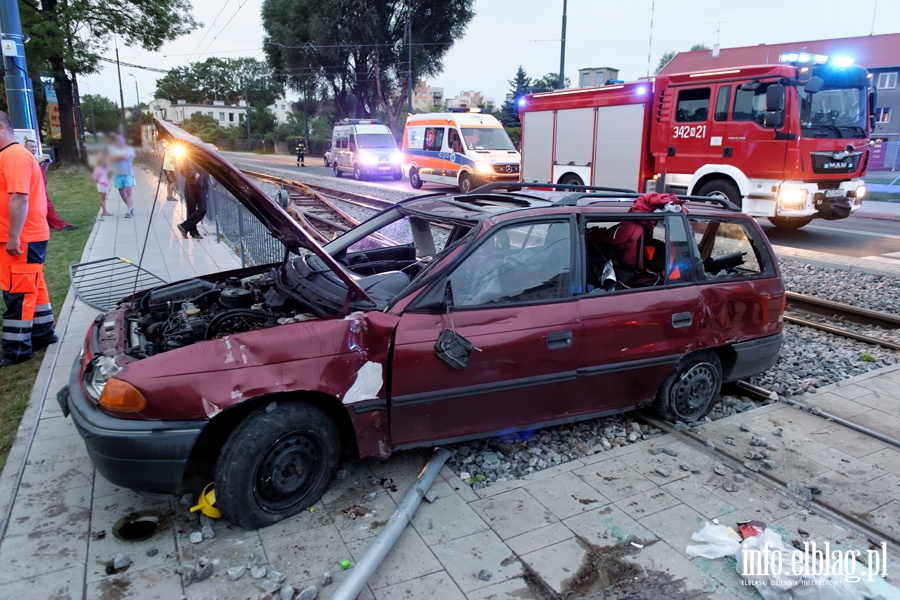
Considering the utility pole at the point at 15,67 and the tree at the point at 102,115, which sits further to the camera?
the utility pole at the point at 15,67

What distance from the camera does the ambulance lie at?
20016 mm

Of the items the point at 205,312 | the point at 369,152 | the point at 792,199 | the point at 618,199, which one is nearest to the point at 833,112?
the point at 792,199

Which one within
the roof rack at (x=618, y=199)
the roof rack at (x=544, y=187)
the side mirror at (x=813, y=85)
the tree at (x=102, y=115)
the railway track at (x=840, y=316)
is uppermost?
the side mirror at (x=813, y=85)

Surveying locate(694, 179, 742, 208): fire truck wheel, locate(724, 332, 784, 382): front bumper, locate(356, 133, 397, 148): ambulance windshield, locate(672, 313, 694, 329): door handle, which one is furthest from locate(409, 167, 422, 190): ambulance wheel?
locate(672, 313, 694, 329): door handle

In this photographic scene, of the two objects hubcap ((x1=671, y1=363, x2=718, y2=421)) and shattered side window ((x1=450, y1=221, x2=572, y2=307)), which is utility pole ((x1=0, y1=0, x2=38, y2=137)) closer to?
shattered side window ((x1=450, y1=221, x2=572, y2=307))

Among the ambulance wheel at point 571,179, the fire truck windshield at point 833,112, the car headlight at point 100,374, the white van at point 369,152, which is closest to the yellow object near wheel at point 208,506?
the car headlight at point 100,374

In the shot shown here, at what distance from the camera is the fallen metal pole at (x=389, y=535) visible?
267 cm

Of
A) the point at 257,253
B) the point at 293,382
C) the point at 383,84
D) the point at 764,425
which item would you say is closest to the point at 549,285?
the point at 293,382

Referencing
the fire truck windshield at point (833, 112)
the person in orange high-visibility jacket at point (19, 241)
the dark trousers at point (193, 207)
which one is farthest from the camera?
the fire truck windshield at point (833, 112)

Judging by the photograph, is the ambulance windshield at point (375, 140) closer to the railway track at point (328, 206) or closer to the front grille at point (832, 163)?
the railway track at point (328, 206)

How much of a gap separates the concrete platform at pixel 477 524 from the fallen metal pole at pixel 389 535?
8 centimetres

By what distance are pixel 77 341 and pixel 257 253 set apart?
294 centimetres

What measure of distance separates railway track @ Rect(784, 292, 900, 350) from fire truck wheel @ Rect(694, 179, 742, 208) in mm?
4438

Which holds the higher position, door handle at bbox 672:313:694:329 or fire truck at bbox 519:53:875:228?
fire truck at bbox 519:53:875:228
